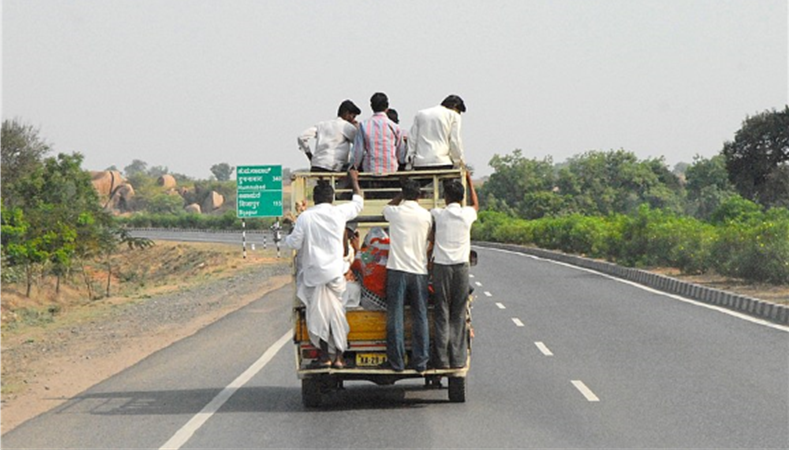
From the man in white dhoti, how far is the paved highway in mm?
709

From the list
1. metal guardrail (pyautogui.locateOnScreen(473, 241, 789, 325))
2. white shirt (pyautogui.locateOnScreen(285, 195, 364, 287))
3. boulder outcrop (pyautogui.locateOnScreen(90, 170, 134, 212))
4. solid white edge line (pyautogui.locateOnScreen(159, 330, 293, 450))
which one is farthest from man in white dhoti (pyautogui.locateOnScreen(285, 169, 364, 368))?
boulder outcrop (pyautogui.locateOnScreen(90, 170, 134, 212))

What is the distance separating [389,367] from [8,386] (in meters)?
5.50

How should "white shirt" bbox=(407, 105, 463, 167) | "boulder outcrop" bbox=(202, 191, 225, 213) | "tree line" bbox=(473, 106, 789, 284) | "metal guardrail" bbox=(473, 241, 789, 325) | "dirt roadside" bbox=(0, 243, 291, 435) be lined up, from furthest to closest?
"boulder outcrop" bbox=(202, 191, 225, 213), "tree line" bbox=(473, 106, 789, 284), "metal guardrail" bbox=(473, 241, 789, 325), "dirt roadside" bbox=(0, 243, 291, 435), "white shirt" bbox=(407, 105, 463, 167)

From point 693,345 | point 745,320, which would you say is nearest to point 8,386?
point 693,345

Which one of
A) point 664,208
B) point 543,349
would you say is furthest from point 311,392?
point 664,208

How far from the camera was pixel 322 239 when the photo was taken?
11109mm

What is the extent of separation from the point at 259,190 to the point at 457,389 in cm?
3907

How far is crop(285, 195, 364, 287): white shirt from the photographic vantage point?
11047mm

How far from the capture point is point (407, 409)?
1129 cm

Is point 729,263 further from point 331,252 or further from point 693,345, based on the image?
point 331,252

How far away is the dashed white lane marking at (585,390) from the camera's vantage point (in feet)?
38.2

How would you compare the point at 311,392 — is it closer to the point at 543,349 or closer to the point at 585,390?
the point at 585,390

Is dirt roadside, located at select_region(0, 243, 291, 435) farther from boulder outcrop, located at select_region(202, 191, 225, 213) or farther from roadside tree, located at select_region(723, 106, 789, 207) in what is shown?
boulder outcrop, located at select_region(202, 191, 225, 213)

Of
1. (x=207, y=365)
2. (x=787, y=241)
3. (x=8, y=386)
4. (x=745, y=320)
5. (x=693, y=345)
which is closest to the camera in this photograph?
(x=8, y=386)
